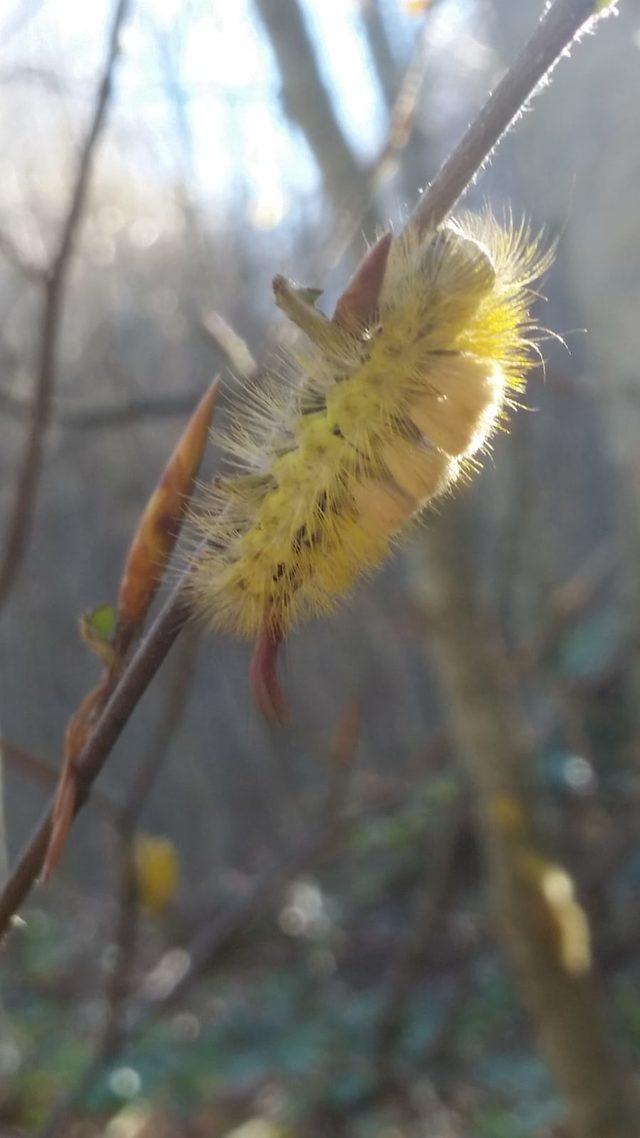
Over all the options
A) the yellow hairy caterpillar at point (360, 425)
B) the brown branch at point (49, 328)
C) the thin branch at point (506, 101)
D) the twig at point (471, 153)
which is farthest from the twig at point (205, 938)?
the thin branch at point (506, 101)

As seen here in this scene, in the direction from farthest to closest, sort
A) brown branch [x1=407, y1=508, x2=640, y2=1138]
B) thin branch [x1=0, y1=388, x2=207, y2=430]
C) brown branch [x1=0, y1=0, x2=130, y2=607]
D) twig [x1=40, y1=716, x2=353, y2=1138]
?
brown branch [x1=407, y1=508, x2=640, y2=1138] < twig [x1=40, y1=716, x2=353, y2=1138] < thin branch [x1=0, y1=388, x2=207, y2=430] < brown branch [x1=0, y1=0, x2=130, y2=607]

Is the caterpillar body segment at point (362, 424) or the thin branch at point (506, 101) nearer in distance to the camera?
the thin branch at point (506, 101)

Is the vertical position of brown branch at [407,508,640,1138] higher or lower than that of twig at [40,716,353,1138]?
higher

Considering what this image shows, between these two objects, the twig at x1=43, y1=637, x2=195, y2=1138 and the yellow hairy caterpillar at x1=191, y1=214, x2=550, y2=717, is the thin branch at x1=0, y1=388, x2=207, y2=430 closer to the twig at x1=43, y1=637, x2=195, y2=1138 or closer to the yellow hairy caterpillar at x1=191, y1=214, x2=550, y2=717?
the twig at x1=43, y1=637, x2=195, y2=1138

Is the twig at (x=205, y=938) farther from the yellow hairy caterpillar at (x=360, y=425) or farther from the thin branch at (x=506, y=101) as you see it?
the thin branch at (x=506, y=101)

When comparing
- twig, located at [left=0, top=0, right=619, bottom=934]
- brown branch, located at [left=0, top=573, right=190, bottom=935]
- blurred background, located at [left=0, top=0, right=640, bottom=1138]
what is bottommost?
blurred background, located at [left=0, top=0, right=640, bottom=1138]

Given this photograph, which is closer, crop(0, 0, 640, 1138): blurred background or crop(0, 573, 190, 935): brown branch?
crop(0, 573, 190, 935): brown branch

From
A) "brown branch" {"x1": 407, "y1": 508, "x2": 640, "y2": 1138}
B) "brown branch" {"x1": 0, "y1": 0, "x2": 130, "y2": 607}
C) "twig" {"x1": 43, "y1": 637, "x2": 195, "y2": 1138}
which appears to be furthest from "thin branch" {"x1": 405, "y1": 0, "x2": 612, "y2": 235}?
"brown branch" {"x1": 407, "y1": 508, "x2": 640, "y2": 1138}
